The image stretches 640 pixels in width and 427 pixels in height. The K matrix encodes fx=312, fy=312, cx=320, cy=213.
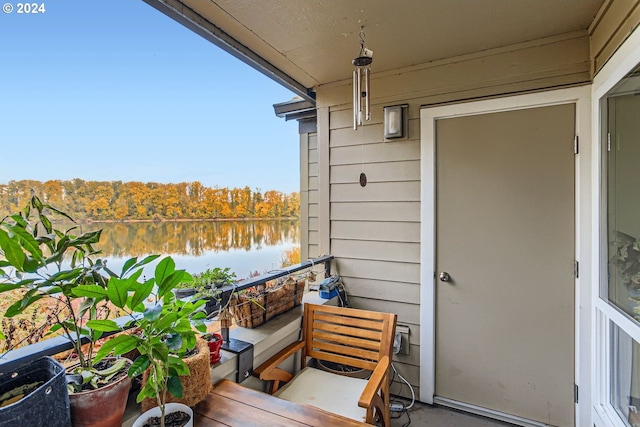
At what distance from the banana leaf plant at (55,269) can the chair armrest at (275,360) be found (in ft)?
2.46

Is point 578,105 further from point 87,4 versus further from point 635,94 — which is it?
point 87,4

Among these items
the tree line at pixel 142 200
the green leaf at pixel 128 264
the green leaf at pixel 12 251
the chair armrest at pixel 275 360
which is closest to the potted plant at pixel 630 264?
the chair armrest at pixel 275 360

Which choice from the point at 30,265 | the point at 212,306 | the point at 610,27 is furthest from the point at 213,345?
the point at 610,27

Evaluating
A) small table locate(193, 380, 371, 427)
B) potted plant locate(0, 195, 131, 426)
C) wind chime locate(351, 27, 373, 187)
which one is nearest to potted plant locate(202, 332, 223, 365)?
small table locate(193, 380, 371, 427)

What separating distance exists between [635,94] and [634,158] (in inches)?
11.2

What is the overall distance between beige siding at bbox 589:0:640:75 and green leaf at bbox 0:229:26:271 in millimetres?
2348

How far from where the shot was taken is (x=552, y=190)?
77.6 inches

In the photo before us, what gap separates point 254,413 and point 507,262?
1.81m

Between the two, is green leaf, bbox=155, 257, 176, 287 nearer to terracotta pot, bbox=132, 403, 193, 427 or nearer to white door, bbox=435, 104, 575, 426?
terracotta pot, bbox=132, 403, 193, 427

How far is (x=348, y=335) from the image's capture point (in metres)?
1.93

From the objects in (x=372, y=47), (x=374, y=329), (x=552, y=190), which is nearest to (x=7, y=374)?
(x=374, y=329)

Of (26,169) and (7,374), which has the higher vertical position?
(26,169)

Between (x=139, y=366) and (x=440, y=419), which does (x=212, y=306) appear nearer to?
(x=139, y=366)

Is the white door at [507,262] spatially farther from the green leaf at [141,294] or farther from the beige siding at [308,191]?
the green leaf at [141,294]
